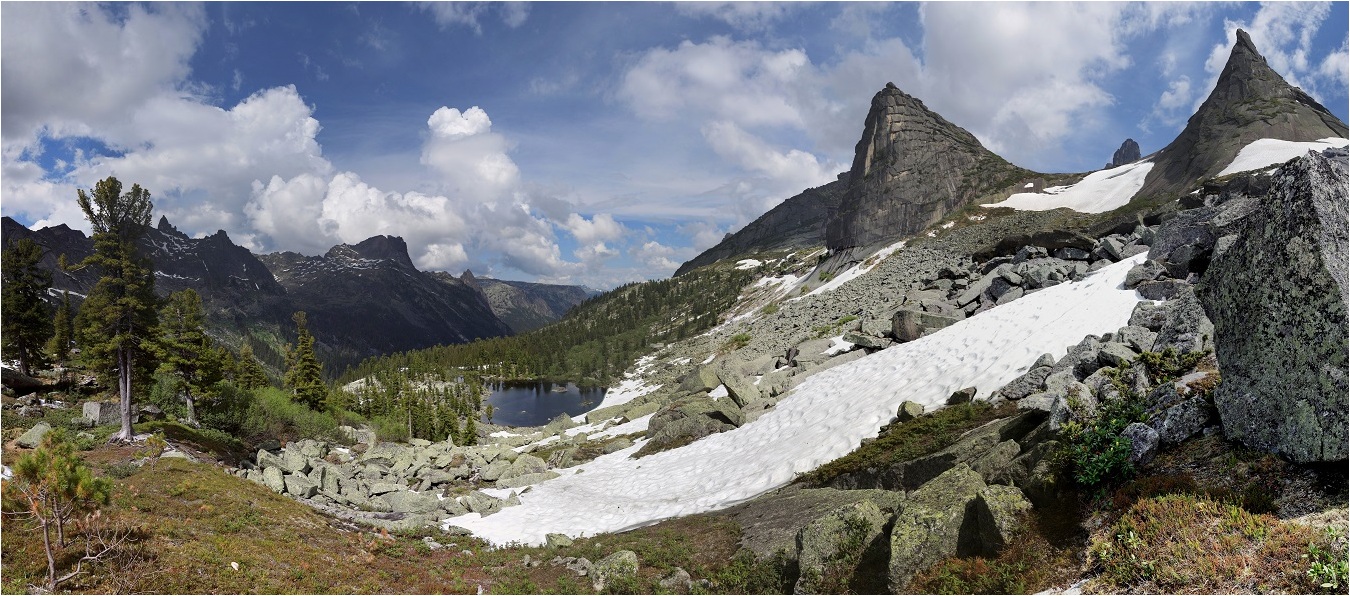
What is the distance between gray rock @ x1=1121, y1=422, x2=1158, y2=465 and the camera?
8.36 meters

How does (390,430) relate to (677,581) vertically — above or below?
below

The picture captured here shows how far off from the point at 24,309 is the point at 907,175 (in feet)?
500

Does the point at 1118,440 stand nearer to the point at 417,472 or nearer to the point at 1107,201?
the point at 417,472

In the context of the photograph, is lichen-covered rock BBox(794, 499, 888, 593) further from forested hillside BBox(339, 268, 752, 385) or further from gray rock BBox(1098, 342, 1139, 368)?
forested hillside BBox(339, 268, 752, 385)

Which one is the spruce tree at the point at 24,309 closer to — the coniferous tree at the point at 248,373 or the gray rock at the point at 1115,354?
the coniferous tree at the point at 248,373

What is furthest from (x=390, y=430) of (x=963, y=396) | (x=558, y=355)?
(x=558, y=355)

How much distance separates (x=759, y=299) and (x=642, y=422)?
103 meters

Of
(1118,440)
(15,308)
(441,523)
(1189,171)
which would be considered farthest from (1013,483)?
(1189,171)

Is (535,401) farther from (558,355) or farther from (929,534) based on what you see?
(929,534)

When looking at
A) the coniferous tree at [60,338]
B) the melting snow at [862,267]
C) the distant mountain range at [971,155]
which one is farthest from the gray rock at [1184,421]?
the distant mountain range at [971,155]

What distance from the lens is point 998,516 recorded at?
8.66m

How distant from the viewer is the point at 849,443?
2002 cm

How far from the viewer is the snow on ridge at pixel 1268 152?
86188mm

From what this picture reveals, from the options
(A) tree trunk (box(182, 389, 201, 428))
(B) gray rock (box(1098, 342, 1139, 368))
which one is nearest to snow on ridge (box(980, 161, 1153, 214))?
(B) gray rock (box(1098, 342, 1139, 368))
